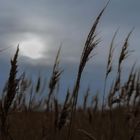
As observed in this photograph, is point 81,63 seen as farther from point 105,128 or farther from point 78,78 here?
point 105,128

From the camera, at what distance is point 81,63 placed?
243cm

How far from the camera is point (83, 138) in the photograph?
4.97m

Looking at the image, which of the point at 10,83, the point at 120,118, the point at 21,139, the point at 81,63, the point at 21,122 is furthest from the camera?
the point at 120,118

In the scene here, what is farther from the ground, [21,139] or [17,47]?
[17,47]

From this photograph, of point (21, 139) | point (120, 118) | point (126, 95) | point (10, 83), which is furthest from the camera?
point (120, 118)

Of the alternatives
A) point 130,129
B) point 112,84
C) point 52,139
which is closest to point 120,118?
point 130,129

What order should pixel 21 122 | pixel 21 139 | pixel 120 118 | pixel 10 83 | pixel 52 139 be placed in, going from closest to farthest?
pixel 10 83, pixel 52 139, pixel 21 139, pixel 21 122, pixel 120 118

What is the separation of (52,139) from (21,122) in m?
2.28

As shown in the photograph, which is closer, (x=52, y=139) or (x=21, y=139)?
(x=52, y=139)

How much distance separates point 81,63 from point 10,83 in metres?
0.42

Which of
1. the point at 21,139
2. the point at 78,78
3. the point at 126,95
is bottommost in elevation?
the point at 21,139

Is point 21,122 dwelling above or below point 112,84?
below

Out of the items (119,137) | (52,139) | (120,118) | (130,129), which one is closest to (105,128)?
(130,129)

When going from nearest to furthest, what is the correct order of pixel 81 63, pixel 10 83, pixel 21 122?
pixel 10 83 < pixel 81 63 < pixel 21 122
